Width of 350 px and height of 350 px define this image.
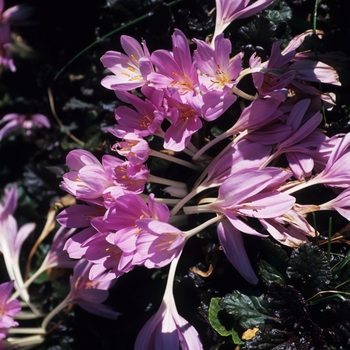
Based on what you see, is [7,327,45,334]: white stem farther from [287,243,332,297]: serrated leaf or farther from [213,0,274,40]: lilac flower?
[213,0,274,40]: lilac flower

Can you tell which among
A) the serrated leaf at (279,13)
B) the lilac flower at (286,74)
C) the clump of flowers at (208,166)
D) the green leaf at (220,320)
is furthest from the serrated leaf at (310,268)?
the serrated leaf at (279,13)

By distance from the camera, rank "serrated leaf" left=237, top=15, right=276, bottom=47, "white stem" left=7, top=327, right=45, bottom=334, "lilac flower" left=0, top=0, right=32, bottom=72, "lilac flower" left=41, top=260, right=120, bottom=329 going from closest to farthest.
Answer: "serrated leaf" left=237, top=15, right=276, bottom=47, "lilac flower" left=41, top=260, right=120, bottom=329, "white stem" left=7, top=327, right=45, bottom=334, "lilac flower" left=0, top=0, right=32, bottom=72

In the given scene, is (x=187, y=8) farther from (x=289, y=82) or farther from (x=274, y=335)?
(x=274, y=335)

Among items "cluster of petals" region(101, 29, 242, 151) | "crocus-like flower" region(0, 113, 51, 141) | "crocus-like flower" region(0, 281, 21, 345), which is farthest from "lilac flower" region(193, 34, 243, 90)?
"crocus-like flower" region(0, 113, 51, 141)

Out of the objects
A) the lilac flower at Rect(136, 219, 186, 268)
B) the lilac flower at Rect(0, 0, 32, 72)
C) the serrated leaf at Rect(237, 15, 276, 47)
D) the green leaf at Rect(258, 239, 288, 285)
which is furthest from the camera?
the lilac flower at Rect(0, 0, 32, 72)

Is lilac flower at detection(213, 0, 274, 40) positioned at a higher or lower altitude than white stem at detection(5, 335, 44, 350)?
higher

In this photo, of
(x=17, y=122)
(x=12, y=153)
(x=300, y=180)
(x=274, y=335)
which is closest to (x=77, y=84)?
(x=17, y=122)

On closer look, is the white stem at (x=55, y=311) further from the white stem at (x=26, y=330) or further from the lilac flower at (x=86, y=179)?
the lilac flower at (x=86, y=179)

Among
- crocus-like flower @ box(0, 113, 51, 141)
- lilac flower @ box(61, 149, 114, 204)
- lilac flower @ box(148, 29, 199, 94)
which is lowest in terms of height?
crocus-like flower @ box(0, 113, 51, 141)
